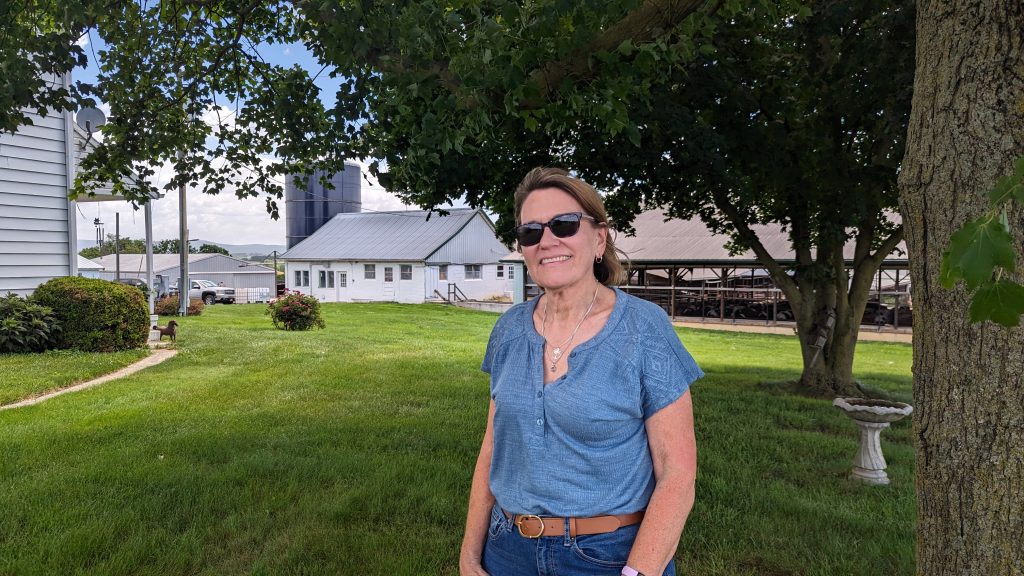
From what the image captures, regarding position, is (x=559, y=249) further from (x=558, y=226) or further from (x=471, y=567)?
(x=471, y=567)

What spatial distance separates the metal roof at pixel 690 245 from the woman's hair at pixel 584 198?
2173 centimetres

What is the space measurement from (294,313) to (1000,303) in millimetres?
20577

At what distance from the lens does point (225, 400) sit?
9023mm

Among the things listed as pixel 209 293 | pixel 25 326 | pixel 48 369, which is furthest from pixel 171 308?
pixel 48 369

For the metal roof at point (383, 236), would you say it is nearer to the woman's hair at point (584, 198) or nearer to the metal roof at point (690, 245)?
the metal roof at point (690, 245)

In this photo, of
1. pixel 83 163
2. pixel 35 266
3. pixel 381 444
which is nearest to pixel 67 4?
pixel 83 163

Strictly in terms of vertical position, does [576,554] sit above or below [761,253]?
below

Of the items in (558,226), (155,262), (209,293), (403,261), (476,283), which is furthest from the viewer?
(155,262)

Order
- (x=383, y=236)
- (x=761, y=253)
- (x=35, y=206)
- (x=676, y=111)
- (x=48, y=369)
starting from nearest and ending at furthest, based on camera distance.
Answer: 1. (x=676, y=111)
2. (x=48, y=369)
3. (x=761, y=253)
4. (x=35, y=206)
5. (x=383, y=236)

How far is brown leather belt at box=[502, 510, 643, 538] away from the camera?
1847mm

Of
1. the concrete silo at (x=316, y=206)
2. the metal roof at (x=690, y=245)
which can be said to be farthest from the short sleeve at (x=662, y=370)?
the concrete silo at (x=316, y=206)

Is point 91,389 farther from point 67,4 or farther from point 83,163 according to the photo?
point 67,4

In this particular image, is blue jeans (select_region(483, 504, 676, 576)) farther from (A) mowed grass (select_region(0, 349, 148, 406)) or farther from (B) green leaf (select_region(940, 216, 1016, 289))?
(A) mowed grass (select_region(0, 349, 148, 406))

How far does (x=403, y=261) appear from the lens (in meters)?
38.9
